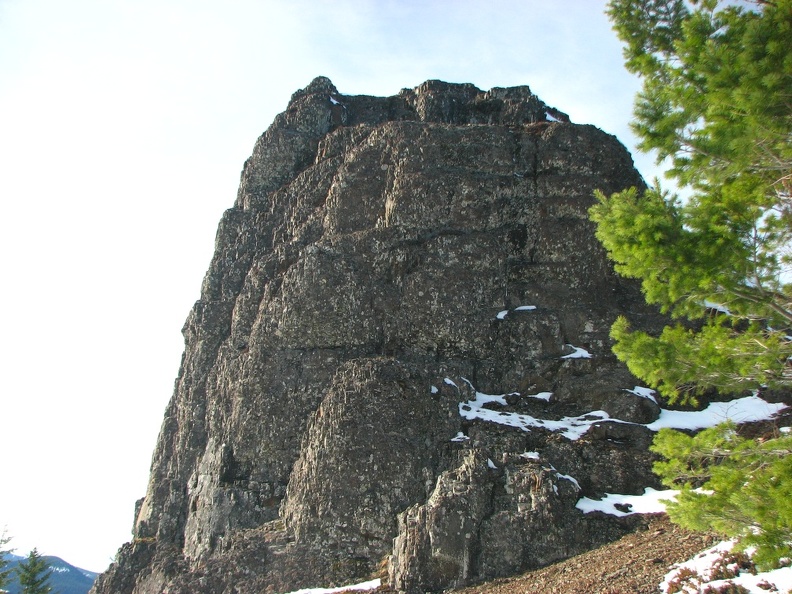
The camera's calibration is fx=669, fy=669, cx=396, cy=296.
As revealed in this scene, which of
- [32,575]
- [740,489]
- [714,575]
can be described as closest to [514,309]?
[714,575]

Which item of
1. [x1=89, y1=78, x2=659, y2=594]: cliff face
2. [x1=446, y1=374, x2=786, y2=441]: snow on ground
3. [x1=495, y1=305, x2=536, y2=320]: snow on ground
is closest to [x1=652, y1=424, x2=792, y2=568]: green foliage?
[x1=89, y1=78, x2=659, y2=594]: cliff face

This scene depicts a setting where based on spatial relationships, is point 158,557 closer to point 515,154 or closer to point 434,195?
point 434,195

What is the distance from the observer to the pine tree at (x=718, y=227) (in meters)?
11.9

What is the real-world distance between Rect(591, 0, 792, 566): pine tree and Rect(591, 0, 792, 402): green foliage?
2 centimetres

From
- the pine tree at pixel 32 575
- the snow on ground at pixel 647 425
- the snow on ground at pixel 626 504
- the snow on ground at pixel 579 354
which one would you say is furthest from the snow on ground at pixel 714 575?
the pine tree at pixel 32 575

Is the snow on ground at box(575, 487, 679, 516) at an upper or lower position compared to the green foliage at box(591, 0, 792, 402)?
lower

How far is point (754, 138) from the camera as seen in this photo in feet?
39.1

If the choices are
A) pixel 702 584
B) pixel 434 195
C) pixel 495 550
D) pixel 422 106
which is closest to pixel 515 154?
pixel 434 195

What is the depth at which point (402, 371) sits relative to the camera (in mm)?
33125

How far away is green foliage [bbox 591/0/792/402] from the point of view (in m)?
12.3

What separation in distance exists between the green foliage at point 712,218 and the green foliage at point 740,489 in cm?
110

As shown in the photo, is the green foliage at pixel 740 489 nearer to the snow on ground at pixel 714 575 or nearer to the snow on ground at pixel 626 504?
the snow on ground at pixel 714 575

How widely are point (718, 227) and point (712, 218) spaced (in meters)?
0.26

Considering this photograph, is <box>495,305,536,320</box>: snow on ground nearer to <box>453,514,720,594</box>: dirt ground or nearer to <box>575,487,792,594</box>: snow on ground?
<box>453,514,720,594</box>: dirt ground
